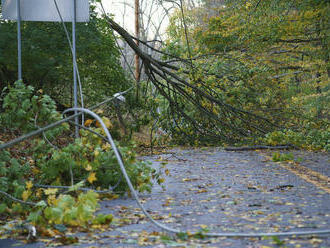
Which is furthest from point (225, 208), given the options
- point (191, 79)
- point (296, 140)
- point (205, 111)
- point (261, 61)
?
point (261, 61)

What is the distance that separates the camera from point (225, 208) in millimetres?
4828

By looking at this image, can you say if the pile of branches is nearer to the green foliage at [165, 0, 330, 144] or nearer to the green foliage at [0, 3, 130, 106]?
the green foliage at [165, 0, 330, 144]

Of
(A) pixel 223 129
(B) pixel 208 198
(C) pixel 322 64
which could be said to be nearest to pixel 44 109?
(B) pixel 208 198

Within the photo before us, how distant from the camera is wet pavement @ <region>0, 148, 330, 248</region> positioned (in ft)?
12.0

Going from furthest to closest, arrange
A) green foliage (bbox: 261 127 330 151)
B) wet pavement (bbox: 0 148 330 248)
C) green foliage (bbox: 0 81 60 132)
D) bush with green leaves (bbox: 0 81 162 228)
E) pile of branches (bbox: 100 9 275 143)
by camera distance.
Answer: pile of branches (bbox: 100 9 275 143)
green foliage (bbox: 261 127 330 151)
green foliage (bbox: 0 81 60 132)
bush with green leaves (bbox: 0 81 162 228)
wet pavement (bbox: 0 148 330 248)

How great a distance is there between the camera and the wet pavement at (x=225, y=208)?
3664 millimetres

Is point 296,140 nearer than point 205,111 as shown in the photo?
Yes

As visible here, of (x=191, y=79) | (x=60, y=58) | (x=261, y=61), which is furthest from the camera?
(x=261, y=61)

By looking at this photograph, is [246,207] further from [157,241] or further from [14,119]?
[14,119]

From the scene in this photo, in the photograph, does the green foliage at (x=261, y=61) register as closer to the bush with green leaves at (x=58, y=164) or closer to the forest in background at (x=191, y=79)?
the forest in background at (x=191, y=79)

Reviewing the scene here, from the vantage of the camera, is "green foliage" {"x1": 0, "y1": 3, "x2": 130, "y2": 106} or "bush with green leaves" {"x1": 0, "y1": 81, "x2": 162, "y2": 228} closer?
"bush with green leaves" {"x1": 0, "y1": 81, "x2": 162, "y2": 228}

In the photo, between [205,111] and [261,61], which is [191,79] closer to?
[205,111]

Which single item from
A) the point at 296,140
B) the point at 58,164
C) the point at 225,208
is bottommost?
the point at 296,140

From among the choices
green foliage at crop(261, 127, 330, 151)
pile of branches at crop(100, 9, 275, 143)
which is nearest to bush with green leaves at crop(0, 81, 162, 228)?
green foliage at crop(261, 127, 330, 151)
